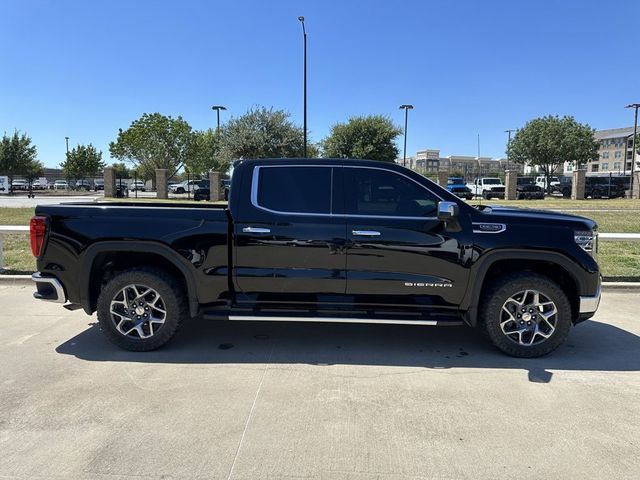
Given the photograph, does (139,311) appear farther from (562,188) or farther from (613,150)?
(613,150)

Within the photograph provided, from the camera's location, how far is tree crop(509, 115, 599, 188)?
48.4m

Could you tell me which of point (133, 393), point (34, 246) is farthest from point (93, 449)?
point (34, 246)

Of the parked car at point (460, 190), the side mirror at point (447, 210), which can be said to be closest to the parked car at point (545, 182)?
the parked car at point (460, 190)

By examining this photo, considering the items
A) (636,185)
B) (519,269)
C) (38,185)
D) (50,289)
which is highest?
(636,185)

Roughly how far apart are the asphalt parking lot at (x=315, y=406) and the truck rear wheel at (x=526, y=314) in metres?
0.18

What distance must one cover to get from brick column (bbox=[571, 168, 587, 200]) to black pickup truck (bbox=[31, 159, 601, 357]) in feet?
132

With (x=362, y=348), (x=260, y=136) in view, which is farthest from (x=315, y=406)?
(x=260, y=136)

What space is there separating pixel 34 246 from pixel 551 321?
203 inches

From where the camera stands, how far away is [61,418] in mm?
3529

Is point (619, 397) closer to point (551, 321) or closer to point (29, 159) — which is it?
point (551, 321)

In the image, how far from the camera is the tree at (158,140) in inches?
1634

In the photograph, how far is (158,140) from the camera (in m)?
41.7

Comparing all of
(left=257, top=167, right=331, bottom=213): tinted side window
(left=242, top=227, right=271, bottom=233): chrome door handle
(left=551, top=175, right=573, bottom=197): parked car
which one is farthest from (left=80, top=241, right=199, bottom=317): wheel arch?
(left=551, top=175, right=573, bottom=197): parked car

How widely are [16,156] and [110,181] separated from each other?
1824 cm
